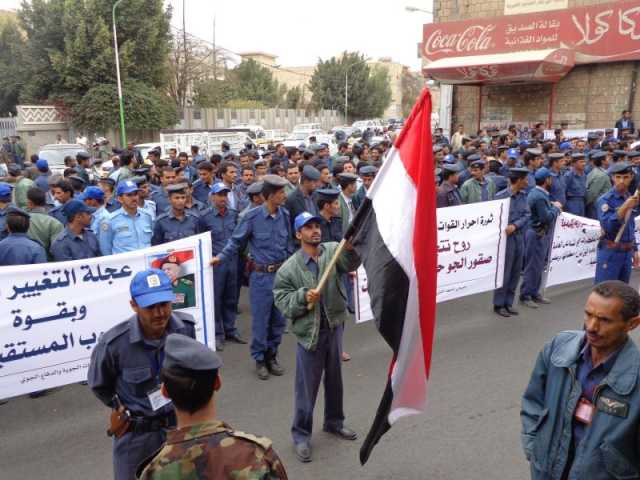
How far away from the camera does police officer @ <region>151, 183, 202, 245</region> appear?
6078 mm

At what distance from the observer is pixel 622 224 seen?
20.4 ft

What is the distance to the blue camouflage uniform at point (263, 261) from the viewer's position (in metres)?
5.56

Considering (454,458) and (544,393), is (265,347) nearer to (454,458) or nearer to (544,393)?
(454,458)

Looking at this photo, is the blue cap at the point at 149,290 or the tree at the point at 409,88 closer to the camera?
the blue cap at the point at 149,290

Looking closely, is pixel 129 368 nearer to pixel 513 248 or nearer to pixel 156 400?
pixel 156 400

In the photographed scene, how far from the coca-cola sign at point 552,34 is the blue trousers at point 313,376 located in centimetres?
2064

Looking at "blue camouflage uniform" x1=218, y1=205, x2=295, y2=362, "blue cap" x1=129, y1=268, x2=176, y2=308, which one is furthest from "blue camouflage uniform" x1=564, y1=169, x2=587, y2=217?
"blue cap" x1=129, y1=268, x2=176, y2=308

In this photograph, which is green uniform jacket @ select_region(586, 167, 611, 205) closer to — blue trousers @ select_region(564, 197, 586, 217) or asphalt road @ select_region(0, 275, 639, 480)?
blue trousers @ select_region(564, 197, 586, 217)

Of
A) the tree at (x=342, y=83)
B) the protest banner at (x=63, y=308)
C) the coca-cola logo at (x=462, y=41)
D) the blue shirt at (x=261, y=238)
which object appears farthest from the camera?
the tree at (x=342, y=83)

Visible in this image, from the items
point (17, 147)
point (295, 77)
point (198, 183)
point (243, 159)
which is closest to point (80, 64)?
point (17, 147)

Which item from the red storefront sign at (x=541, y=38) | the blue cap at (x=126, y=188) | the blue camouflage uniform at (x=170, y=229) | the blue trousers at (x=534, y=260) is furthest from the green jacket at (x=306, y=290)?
the red storefront sign at (x=541, y=38)

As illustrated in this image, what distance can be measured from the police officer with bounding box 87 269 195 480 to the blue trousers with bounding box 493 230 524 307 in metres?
5.27

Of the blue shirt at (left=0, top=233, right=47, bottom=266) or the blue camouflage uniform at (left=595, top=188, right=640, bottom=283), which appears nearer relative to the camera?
the blue shirt at (left=0, top=233, right=47, bottom=266)

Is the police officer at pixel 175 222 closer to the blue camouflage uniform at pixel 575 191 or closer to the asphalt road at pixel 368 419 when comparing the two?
the asphalt road at pixel 368 419
